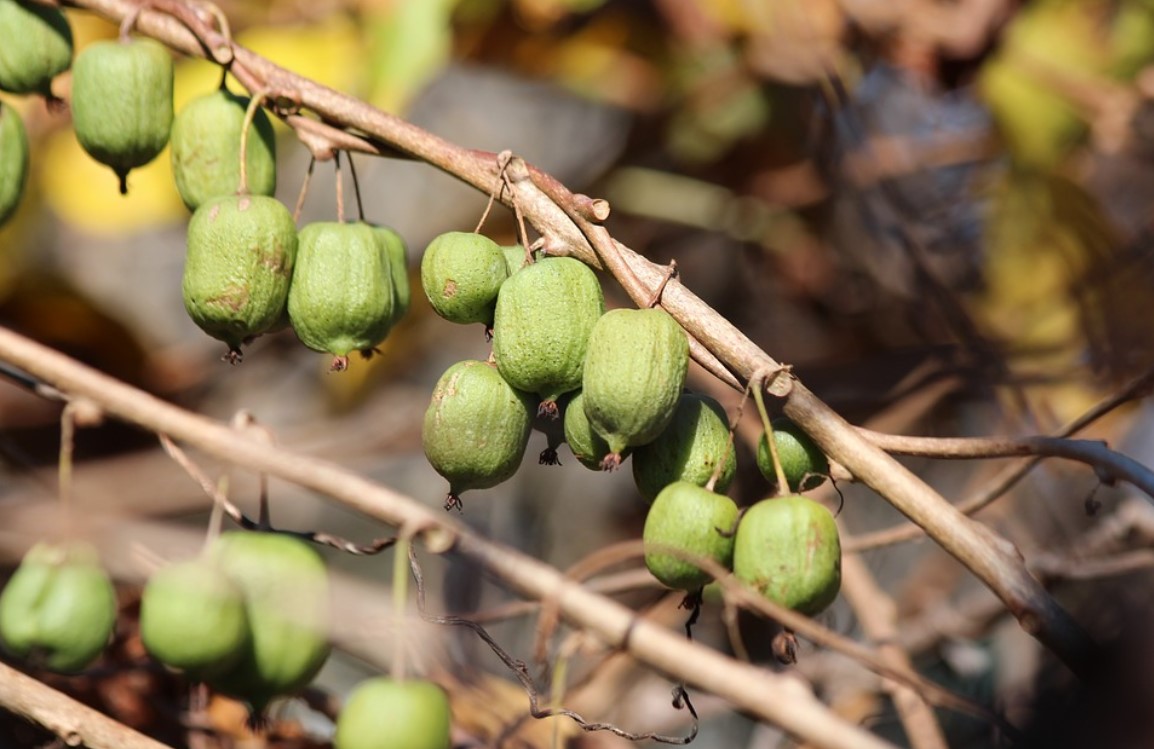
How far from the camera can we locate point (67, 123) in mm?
2014

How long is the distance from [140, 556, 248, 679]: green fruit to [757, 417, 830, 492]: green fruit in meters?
0.40

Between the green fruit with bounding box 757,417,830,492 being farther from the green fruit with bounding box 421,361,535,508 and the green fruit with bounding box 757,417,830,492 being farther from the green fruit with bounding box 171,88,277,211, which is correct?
the green fruit with bounding box 171,88,277,211

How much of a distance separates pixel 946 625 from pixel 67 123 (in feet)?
5.27

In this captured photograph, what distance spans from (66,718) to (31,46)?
0.59 meters

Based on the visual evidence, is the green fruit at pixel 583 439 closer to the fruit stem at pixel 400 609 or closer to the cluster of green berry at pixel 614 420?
the cluster of green berry at pixel 614 420

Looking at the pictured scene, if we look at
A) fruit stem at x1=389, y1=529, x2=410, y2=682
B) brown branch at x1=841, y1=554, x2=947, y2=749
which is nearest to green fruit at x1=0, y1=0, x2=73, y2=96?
fruit stem at x1=389, y1=529, x2=410, y2=682

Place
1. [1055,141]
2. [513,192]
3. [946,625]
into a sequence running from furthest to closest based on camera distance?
1. [1055,141]
2. [946,625]
3. [513,192]

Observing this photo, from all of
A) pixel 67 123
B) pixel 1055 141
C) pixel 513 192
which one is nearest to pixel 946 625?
pixel 1055 141

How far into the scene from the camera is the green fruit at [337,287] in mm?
976

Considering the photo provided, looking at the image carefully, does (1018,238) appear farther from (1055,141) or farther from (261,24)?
(261,24)

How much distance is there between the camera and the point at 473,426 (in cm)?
92

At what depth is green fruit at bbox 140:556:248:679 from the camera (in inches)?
34.9

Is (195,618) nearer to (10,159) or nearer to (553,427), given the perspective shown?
(553,427)

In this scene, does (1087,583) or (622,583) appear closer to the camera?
(622,583)
